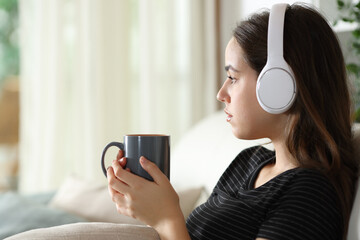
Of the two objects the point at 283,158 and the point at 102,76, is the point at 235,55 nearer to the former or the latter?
the point at 283,158

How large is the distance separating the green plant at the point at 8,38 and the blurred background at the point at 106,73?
1.51 m

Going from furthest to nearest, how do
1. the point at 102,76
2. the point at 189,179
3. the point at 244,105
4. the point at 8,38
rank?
the point at 8,38 < the point at 102,76 < the point at 189,179 < the point at 244,105

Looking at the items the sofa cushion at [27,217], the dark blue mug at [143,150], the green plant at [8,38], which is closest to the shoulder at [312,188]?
the dark blue mug at [143,150]

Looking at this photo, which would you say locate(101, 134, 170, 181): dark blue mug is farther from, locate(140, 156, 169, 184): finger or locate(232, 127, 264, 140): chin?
locate(232, 127, 264, 140): chin

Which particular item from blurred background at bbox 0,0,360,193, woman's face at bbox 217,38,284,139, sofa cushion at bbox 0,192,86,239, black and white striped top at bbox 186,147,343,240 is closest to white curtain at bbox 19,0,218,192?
blurred background at bbox 0,0,360,193

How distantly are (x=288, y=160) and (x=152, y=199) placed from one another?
30cm

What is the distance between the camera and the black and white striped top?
2.84 feet

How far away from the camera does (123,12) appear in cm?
265

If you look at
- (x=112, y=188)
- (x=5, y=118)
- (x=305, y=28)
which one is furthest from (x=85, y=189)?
(x=5, y=118)

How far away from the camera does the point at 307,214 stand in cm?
86

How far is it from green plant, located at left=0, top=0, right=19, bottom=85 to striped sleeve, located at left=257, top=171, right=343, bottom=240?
11.6ft

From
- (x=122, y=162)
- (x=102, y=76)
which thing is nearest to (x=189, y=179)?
(x=122, y=162)

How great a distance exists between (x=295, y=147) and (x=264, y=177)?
0.12 metres

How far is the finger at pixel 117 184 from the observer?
928 mm
